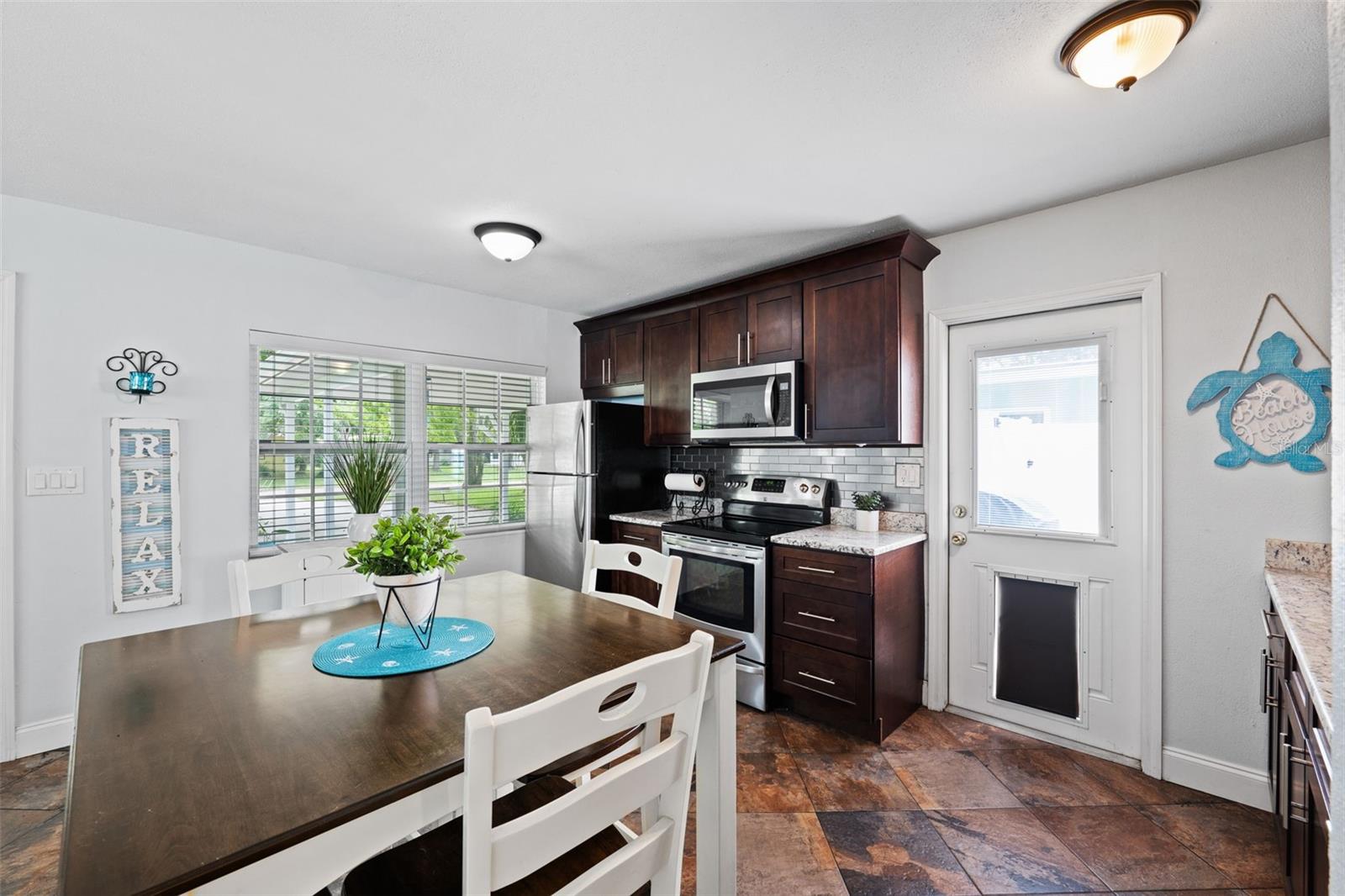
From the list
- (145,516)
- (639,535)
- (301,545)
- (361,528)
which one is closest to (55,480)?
(145,516)

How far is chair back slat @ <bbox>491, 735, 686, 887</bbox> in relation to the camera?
86 cm

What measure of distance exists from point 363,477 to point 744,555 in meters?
1.82

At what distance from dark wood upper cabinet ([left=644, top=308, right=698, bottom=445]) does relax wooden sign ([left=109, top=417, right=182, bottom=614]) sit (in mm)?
2594

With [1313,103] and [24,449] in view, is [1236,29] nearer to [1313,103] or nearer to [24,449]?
[1313,103]

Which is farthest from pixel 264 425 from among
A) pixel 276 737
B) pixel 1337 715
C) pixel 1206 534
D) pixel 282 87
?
pixel 1206 534

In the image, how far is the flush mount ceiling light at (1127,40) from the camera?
1432mm

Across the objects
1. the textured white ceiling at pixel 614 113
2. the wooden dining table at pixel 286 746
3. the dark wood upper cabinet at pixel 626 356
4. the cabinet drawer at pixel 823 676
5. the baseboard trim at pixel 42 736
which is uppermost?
the textured white ceiling at pixel 614 113

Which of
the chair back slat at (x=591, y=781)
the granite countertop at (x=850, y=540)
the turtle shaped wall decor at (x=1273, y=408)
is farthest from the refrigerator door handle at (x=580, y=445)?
the turtle shaped wall decor at (x=1273, y=408)

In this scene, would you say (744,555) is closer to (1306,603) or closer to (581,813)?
(1306,603)

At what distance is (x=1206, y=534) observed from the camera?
228 centimetres

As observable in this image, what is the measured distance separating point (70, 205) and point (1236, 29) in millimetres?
4338

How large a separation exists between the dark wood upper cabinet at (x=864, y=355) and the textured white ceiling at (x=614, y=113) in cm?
28

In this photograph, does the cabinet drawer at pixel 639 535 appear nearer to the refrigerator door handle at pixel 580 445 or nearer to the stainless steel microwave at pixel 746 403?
the refrigerator door handle at pixel 580 445

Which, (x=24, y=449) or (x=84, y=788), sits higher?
(x=24, y=449)
